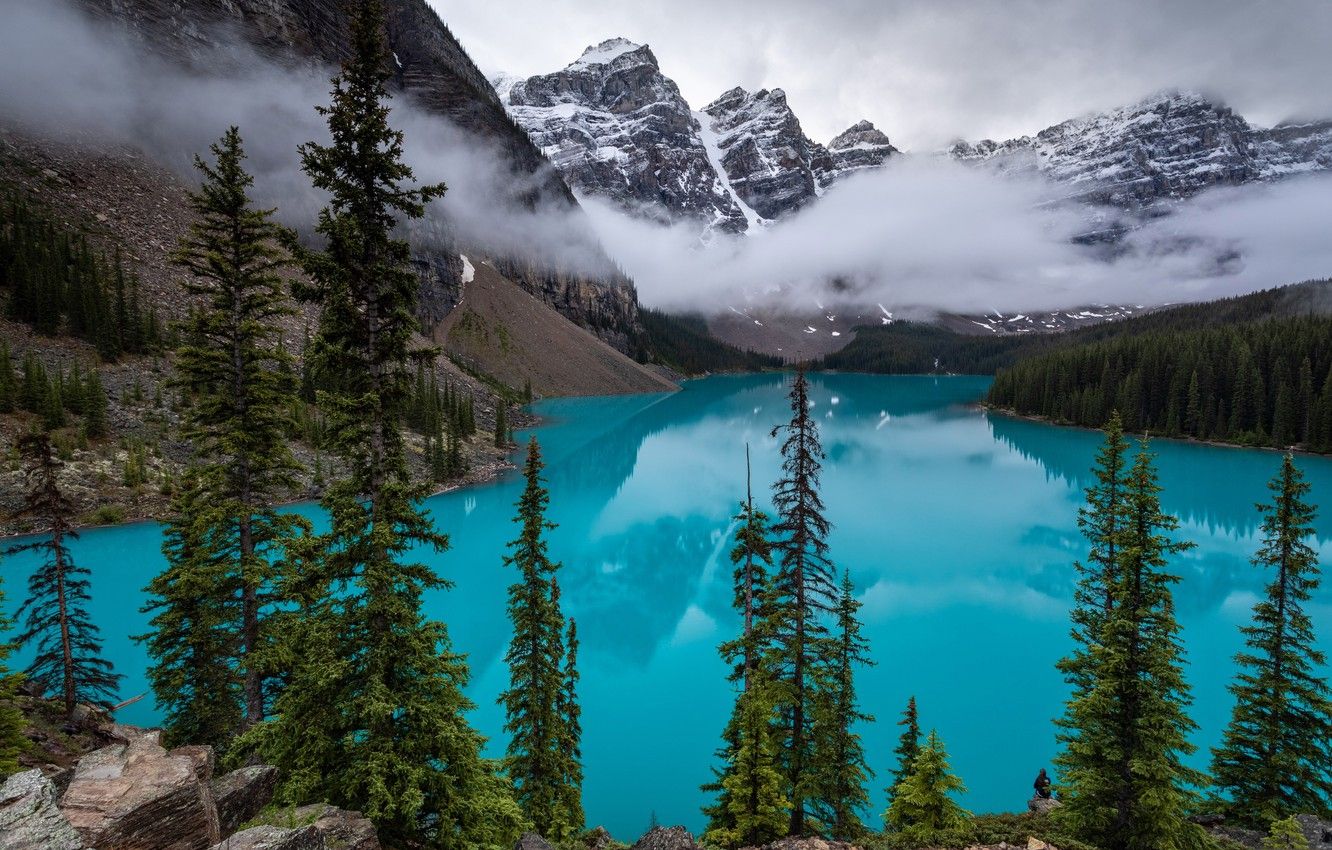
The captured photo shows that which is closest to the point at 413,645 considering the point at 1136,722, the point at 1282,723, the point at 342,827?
the point at 342,827

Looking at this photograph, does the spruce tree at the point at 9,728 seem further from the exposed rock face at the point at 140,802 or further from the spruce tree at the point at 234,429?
the exposed rock face at the point at 140,802

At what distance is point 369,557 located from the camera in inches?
347

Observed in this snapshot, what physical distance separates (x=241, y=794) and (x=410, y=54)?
8180 inches

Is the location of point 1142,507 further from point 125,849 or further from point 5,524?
point 5,524

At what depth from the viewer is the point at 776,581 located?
563 inches

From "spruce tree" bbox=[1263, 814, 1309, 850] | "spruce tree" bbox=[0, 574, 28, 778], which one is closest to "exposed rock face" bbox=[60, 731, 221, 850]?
"spruce tree" bbox=[0, 574, 28, 778]

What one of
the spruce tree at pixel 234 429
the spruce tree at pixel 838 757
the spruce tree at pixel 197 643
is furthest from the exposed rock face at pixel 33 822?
the spruce tree at pixel 838 757

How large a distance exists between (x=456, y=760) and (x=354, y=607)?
2.92 metres

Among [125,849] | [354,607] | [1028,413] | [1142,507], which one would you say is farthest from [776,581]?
[1028,413]

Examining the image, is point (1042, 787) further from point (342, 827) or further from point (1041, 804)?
point (342, 827)

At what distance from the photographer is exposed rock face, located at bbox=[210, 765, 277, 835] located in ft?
22.8

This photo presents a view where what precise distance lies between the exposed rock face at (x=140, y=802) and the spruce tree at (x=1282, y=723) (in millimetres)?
17979

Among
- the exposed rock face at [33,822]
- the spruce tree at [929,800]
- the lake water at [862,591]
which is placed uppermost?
the exposed rock face at [33,822]

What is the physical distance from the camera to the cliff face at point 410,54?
104688 mm
